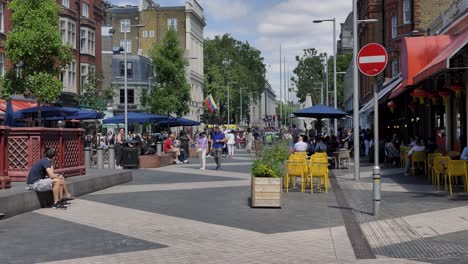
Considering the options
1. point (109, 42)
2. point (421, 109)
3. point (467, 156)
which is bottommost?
point (467, 156)

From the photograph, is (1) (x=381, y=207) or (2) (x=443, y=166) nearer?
(1) (x=381, y=207)

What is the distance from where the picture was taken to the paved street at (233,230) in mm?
8680

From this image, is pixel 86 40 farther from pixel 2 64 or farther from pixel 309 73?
pixel 309 73

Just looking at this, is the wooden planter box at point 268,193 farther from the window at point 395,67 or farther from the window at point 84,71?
the window at point 84,71

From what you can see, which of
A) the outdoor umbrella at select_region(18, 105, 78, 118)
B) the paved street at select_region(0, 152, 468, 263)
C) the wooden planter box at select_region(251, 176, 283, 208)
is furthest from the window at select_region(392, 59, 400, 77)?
the wooden planter box at select_region(251, 176, 283, 208)

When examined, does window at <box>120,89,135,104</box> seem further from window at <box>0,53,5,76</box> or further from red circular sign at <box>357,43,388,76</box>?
red circular sign at <box>357,43,388,76</box>

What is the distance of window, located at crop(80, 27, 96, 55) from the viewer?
50781 millimetres

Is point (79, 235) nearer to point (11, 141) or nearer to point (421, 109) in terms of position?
point (11, 141)

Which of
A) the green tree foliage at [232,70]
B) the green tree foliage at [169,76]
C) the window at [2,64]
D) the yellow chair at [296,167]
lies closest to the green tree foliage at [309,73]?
the green tree foliage at [232,70]

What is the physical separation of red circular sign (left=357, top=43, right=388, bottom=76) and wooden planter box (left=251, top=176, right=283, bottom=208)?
296 cm

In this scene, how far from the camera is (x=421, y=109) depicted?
31.7 meters

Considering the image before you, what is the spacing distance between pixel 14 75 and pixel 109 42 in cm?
4868

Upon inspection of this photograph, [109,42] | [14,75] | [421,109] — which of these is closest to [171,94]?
[14,75]

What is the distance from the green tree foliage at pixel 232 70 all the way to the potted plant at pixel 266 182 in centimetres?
8412
